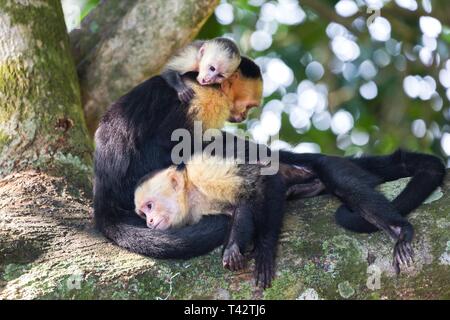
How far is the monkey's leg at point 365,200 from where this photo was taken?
9.50ft

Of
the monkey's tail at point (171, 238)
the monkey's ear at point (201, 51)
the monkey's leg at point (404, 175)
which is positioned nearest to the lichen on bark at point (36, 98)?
the monkey's tail at point (171, 238)

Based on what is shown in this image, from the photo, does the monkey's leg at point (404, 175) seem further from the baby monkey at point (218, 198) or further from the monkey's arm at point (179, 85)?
the monkey's arm at point (179, 85)

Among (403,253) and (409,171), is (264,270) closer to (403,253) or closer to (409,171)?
(403,253)

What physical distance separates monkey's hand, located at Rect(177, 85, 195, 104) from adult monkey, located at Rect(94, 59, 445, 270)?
0.04 m

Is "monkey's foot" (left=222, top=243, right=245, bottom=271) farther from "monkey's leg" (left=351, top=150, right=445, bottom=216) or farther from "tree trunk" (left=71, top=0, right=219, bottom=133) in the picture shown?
"tree trunk" (left=71, top=0, right=219, bottom=133)

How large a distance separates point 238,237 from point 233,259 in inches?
8.9

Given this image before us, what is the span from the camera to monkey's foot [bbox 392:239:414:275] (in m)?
2.83

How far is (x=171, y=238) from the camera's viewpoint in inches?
124

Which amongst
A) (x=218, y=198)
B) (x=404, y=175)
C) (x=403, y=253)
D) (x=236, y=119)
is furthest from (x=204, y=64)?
(x=403, y=253)

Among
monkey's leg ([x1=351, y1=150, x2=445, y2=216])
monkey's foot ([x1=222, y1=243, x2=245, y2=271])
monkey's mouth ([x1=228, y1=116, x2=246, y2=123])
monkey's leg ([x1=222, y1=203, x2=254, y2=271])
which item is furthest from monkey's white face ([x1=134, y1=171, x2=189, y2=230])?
monkey's leg ([x1=351, y1=150, x2=445, y2=216])

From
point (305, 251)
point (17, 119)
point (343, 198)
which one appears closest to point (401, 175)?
point (343, 198)

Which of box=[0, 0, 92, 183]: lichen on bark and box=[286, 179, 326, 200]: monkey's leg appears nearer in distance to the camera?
box=[286, 179, 326, 200]: monkey's leg

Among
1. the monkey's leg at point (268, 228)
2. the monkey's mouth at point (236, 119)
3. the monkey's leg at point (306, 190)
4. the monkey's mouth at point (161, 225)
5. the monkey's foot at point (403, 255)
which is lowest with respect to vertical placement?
the monkey's leg at point (306, 190)

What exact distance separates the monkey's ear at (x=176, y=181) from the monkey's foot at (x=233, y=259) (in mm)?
719
